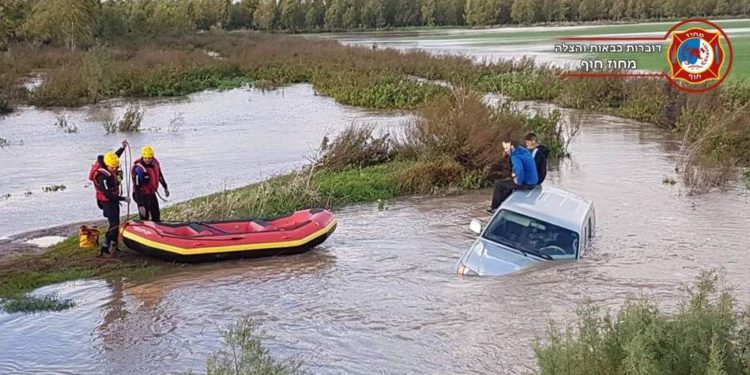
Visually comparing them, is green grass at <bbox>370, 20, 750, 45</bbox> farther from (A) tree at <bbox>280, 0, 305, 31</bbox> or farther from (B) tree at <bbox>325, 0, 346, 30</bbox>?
(B) tree at <bbox>325, 0, 346, 30</bbox>

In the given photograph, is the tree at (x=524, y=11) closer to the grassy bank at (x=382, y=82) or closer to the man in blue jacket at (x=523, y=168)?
the grassy bank at (x=382, y=82)

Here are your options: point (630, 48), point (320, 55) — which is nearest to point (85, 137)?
point (320, 55)

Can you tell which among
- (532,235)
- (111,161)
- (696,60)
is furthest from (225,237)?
(696,60)

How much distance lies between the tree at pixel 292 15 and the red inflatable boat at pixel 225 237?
114 meters

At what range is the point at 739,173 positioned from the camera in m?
20.5

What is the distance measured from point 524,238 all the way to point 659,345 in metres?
5.94

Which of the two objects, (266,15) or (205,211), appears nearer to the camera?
(205,211)

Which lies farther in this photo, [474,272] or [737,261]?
[737,261]

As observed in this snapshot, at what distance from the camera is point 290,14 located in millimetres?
126625

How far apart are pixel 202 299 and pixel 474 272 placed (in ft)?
12.8

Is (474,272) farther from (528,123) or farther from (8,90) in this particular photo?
(8,90)

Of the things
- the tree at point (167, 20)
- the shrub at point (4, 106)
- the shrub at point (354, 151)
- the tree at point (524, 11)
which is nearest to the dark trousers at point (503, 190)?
the shrub at point (354, 151)

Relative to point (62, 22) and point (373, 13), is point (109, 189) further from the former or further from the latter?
point (373, 13)

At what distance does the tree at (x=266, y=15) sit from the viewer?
121812mm
